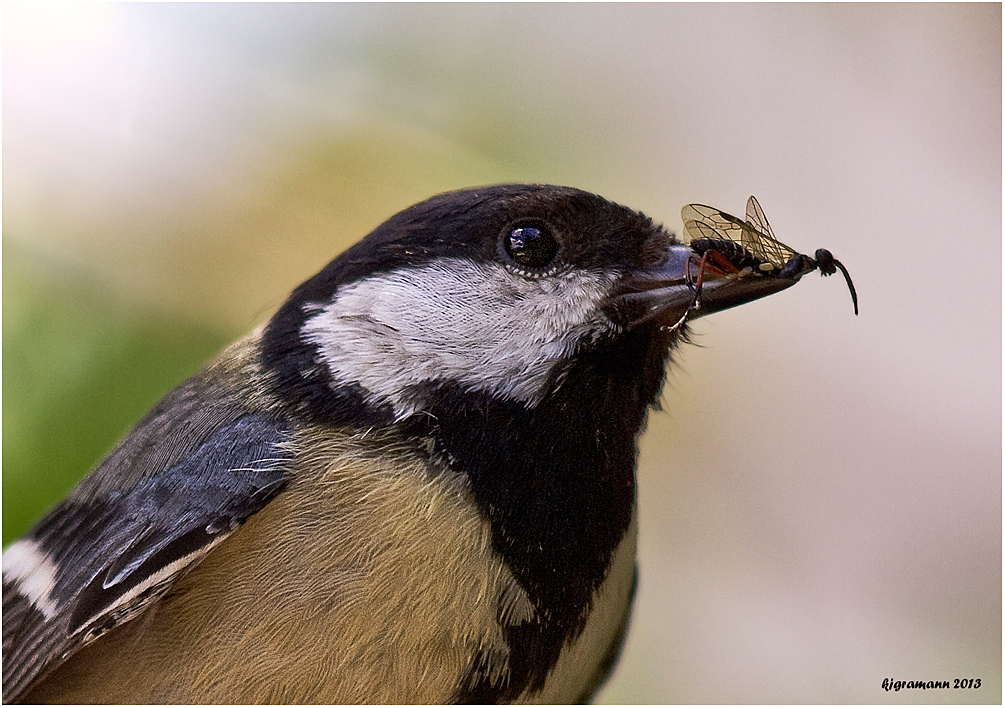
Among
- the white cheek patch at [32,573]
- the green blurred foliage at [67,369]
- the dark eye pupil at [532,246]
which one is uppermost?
the dark eye pupil at [532,246]

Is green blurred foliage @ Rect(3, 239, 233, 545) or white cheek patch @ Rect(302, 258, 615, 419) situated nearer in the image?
white cheek patch @ Rect(302, 258, 615, 419)

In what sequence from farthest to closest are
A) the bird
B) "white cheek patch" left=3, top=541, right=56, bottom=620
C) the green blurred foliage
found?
the green blurred foliage < "white cheek patch" left=3, top=541, right=56, bottom=620 < the bird

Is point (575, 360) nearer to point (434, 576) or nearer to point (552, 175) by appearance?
point (434, 576)

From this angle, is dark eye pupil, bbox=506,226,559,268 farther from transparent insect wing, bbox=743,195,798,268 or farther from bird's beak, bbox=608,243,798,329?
transparent insect wing, bbox=743,195,798,268

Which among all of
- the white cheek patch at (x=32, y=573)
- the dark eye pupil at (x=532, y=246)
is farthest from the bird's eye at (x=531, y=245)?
the white cheek patch at (x=32, y=573)

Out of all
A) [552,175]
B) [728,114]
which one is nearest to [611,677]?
[552,175]

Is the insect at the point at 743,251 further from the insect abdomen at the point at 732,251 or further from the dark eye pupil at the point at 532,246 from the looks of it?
the dark eye pupil at the point at 532,246

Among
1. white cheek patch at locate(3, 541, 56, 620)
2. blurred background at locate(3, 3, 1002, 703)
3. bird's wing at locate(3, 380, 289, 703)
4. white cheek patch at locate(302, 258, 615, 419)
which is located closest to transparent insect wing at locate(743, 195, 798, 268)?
white cheek patch at locate(302, 258, 615, 419)
